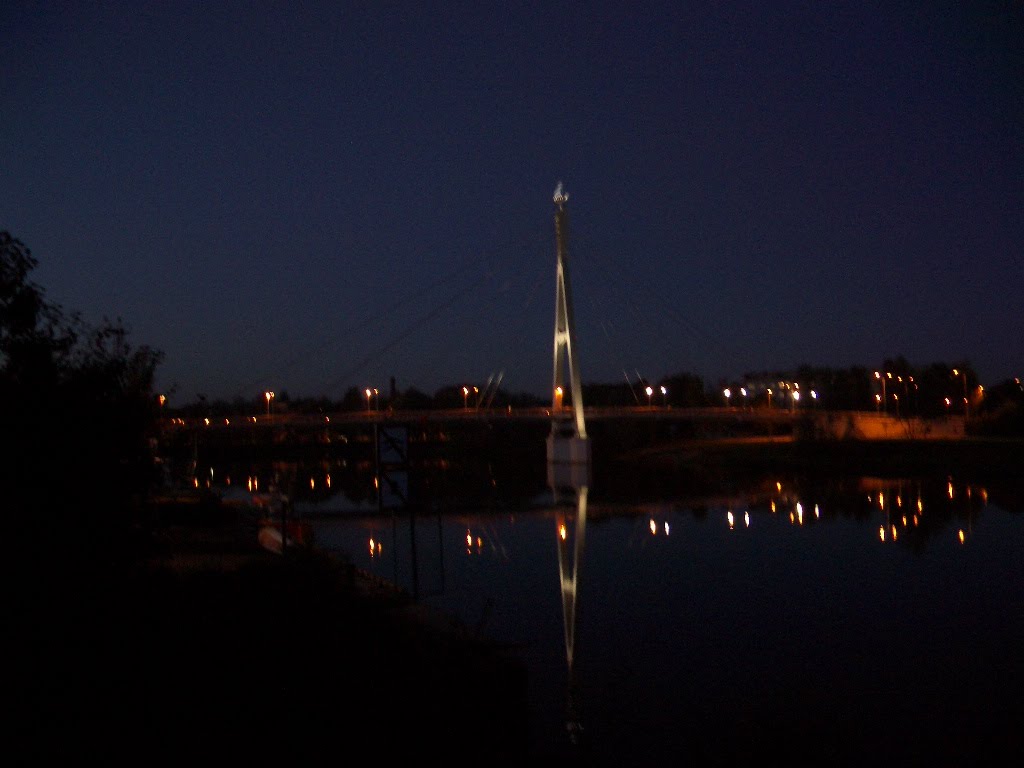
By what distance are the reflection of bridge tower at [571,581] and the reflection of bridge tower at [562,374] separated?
259 inches

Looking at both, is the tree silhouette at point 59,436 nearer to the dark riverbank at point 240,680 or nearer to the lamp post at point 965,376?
the dark riverbank at point 240,680

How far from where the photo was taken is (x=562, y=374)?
51562mm

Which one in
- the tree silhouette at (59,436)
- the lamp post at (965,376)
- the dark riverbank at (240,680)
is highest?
the lamp post at (965,376)

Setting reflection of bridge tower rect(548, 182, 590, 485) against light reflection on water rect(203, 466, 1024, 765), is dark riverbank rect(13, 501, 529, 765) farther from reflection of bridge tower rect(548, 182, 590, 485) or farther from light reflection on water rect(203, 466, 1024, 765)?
reflection of bridge tower rect(548, 182, 590, 485)

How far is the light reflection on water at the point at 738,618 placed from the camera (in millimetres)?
10555

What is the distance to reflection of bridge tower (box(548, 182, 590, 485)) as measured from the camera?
4756 cm

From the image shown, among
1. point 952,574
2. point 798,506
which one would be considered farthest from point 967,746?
point 798,506

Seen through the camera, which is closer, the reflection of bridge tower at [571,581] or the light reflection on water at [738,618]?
the light reflection on water at [738,618]

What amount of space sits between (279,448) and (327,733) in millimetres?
78599

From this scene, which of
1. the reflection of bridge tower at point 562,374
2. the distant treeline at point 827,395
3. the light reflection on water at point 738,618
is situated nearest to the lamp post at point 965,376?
the distant treeline at point 827,395

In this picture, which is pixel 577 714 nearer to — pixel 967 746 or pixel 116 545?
pixel 967 746

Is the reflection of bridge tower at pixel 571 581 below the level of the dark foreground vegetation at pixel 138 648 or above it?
below

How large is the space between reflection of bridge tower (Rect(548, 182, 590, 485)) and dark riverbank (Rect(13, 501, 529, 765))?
35.9m

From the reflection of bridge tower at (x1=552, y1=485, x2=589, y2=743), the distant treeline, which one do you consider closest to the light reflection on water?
the reflection of bridge tower at (x1=552, y1=485, x2=589, y2=743)
